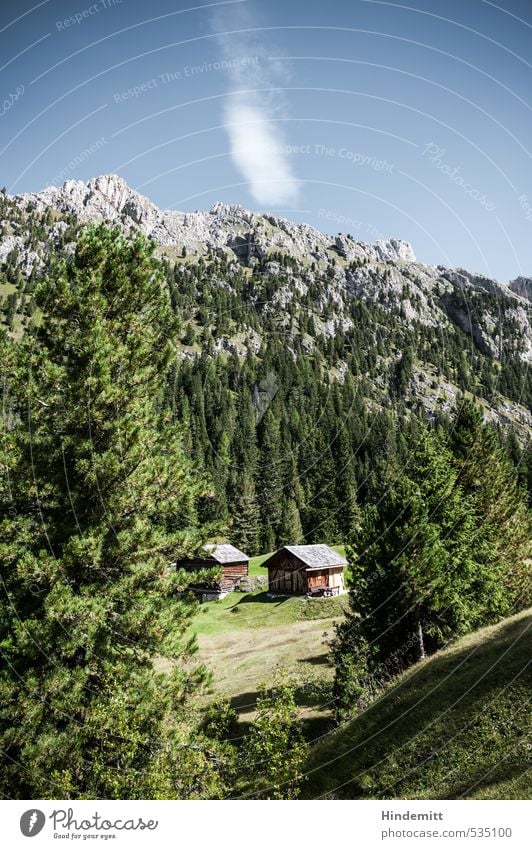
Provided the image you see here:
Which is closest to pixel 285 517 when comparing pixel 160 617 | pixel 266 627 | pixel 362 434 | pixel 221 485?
pixel 221 485

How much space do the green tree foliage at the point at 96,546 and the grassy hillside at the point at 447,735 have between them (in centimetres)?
620

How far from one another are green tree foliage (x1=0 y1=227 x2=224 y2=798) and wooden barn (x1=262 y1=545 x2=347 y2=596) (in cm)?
4548

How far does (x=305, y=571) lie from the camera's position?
55.8 m

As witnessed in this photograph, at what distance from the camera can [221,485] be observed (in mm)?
100188

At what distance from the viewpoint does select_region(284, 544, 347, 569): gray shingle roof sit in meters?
55.2

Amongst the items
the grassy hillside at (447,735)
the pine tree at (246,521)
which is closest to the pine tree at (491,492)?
the grassy hillside at (447,735)

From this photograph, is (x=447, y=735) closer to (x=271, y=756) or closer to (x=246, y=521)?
(x=271, y=756)

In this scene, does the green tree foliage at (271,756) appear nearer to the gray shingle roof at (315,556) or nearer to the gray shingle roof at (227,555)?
the gray shingle roof at (315,556)

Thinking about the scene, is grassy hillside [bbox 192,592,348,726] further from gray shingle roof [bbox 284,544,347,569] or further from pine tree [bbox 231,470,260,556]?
pine tree [bbox 231,470,260,556]

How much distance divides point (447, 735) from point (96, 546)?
12.1 metres

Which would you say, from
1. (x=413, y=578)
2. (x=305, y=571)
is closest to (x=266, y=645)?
(x=305, y=571)

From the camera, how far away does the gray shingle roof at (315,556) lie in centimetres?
5523

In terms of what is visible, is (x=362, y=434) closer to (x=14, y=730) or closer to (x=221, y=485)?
(x=221, y=485)
